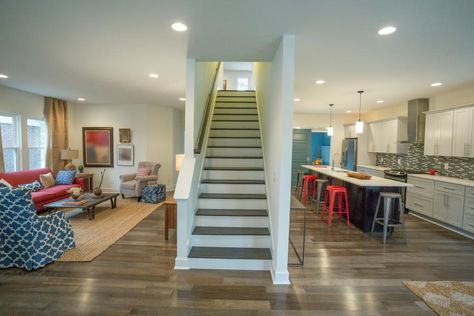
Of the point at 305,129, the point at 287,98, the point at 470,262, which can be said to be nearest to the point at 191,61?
the point at 287,98

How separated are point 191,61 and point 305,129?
19.0 ft

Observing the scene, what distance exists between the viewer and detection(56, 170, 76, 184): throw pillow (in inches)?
225

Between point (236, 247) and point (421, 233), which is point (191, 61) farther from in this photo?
point (421, 233)

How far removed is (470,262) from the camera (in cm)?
314

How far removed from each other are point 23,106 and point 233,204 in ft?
18.4

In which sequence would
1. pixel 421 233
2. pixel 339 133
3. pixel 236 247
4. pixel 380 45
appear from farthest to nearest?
pixel 339 133 < pixel 421 233 < pixel 236 247 < pixel 380 45

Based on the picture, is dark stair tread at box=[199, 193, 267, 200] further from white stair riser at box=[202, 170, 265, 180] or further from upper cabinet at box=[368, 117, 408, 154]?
upper cabinet at box=[368, 117, 408, 154]

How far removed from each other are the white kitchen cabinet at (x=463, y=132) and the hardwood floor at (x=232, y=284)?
1815 mm

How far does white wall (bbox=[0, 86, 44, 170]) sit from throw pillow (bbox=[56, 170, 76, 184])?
0.69 m

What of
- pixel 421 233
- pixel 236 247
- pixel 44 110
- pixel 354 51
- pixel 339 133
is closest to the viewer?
pixel 354 51

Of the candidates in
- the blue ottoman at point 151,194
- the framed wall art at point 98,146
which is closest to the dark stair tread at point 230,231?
the blue ottoman at point 151,194

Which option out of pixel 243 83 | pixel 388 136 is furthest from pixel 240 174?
pixel 243 83

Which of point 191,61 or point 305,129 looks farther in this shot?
point 305,129

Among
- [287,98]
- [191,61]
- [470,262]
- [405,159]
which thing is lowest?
[470,262]
